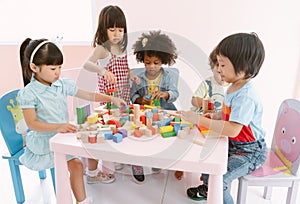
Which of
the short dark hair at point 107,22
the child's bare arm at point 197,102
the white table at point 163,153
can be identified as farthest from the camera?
the short dark hair at point 107,22

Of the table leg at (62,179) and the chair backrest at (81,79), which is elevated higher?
the chair backrest at (81,79)

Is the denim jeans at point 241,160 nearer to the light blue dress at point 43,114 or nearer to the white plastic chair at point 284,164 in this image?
the white plastic chair at point 284,164

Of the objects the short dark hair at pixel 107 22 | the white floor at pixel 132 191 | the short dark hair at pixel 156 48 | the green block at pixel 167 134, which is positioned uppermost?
the short dark hair at pixel 107 22

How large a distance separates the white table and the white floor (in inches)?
14.4

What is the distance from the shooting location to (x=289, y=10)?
1.55 meters

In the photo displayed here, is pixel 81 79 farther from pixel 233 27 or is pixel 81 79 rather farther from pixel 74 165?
pixel 233 27

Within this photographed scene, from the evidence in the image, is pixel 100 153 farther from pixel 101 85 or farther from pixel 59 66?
pixel 101 85

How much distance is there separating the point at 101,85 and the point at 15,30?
1356mm

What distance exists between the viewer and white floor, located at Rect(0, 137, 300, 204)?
3.64 feet

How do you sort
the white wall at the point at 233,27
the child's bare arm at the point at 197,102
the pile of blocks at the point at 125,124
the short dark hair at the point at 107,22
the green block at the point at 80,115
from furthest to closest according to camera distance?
the white wall at the point at 233,27 < the short dark hair at the point at 107,22 < the child's bare arm at the point at 197,102 < the green block at the point at 80,115 < the pile of blocks at the point at 125,124

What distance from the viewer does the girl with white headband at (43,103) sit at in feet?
2.99

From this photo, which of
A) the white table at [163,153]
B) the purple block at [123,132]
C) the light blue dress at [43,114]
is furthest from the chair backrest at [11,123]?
the purple block at [123,132]

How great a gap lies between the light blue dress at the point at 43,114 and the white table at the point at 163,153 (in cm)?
18

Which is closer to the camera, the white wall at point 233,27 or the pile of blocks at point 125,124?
the pile of blocks at point 125,124
